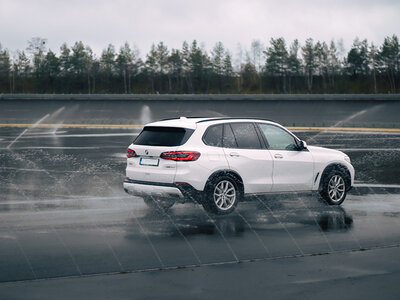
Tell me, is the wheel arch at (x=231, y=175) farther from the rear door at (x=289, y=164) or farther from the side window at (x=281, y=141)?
the side window at (x=281, y=141)

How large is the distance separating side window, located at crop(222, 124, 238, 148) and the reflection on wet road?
122 centimetres

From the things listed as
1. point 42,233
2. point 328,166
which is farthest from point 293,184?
point 42,233

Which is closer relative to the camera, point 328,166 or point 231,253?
point 231,253

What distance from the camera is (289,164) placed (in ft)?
39.1

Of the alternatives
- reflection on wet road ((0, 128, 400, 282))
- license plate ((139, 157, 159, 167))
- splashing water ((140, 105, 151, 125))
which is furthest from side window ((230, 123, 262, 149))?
splashing water ((140, 105, 151, 125))

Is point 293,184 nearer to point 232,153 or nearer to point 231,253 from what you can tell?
point 232,153

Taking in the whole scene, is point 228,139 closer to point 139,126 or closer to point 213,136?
point 213,136

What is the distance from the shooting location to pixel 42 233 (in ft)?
31.3

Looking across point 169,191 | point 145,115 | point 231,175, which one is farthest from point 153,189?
point 145,115

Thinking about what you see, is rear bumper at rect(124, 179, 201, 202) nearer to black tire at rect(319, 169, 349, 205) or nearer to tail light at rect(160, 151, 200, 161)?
tail light at rect(160, 151, 200, 161)

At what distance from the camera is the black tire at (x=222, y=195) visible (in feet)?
35.8

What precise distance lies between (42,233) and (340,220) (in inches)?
190

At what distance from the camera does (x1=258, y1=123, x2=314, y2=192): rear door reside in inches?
465

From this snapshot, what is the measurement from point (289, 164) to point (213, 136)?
163 centimetres
